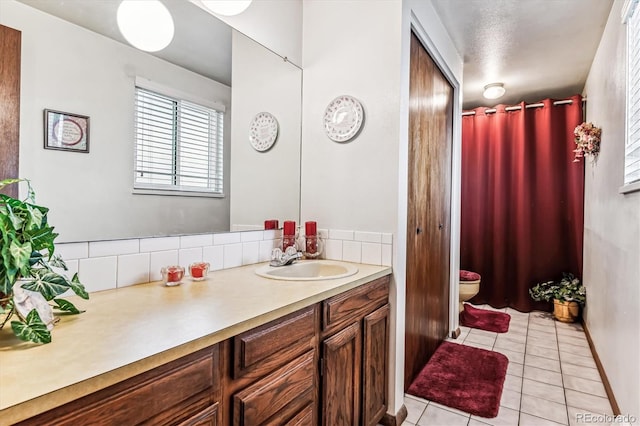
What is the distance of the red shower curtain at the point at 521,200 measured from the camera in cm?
360

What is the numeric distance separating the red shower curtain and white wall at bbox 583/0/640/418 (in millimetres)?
534

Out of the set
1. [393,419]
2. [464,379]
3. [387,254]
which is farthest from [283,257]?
[464,379]

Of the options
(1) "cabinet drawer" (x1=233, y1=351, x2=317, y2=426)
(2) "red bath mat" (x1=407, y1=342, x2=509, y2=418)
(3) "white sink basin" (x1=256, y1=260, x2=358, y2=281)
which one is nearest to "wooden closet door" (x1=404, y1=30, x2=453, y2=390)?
(2) "red bath mat" (x1=407, y1=342, x2=509, y2=418)

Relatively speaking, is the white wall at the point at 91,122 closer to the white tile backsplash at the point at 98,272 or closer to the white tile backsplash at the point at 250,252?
the white tile backsplash at the point at 98,272

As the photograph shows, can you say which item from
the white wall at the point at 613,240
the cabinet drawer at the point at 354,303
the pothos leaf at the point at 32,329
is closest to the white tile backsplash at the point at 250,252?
the cabinet drawer at the point at 354,303

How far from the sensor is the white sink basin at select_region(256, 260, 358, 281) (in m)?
1.66

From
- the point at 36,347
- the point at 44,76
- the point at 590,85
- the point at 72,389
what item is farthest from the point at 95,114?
the point at 590,85

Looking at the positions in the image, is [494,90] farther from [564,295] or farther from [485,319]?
[485,319]

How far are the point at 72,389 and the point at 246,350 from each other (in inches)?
16.4

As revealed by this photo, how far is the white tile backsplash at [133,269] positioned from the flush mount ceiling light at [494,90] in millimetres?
3636

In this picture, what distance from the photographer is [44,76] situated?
1079 mm

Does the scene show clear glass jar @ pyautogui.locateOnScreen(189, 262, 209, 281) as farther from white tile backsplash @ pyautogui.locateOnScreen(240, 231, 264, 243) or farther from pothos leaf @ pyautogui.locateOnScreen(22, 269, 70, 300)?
pothos leaf @ pyautogui.locateOnScreen(22, 269, 70, 300)

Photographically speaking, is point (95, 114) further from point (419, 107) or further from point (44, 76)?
point (419, 107)

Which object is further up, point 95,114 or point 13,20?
point 13,20
